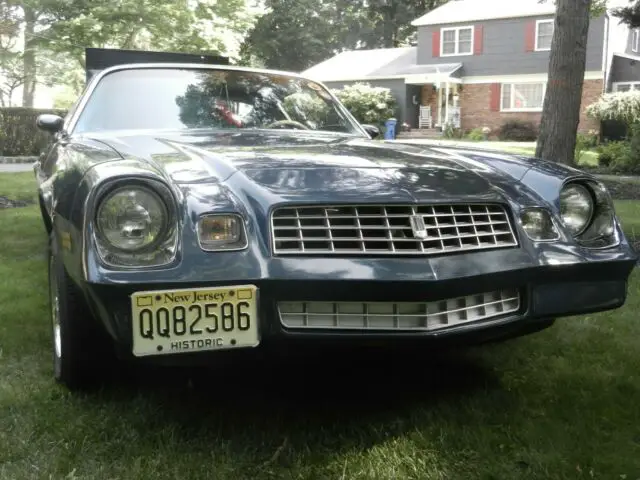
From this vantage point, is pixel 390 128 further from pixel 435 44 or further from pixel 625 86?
pixel 625 86

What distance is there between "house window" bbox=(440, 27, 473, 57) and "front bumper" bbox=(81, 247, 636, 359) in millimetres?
26854

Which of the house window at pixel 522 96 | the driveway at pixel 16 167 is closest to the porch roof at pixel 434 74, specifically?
the house window at pixel 522 96

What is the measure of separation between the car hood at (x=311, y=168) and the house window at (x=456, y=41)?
26295mm

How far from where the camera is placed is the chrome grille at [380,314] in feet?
7.17

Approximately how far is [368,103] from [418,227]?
25.4 m

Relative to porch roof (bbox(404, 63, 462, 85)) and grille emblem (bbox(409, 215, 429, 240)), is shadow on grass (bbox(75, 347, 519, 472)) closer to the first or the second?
grille emblem (bbox(409, 215, 429, 240))

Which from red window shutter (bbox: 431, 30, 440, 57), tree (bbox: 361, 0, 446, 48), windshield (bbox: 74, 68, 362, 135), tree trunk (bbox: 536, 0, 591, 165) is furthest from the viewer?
tree (bbox: 361, 0, 446, 48)

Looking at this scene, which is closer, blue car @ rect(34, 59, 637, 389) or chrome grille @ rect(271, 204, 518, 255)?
blue car @ rect(34, 59, 637, 389)

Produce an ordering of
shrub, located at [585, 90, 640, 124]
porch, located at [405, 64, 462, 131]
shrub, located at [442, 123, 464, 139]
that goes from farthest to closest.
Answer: porch, located at [405, 64, 462, 131], shrub, located at [442, 123, 464, 139], shrub, located at [585, 90, 640, 124]

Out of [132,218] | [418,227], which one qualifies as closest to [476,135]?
[418,227]

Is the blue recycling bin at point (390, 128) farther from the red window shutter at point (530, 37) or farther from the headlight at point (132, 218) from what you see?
the headlight at point (132, 218)

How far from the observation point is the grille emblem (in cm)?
227

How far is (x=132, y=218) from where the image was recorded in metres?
2.18

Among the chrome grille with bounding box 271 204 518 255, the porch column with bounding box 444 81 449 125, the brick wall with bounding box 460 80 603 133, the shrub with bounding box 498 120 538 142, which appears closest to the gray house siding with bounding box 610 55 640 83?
the brick wall with bounding box 460 80 603 133
